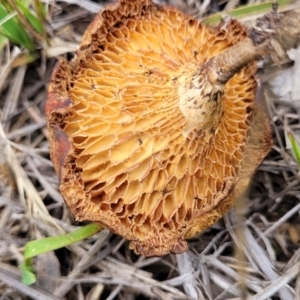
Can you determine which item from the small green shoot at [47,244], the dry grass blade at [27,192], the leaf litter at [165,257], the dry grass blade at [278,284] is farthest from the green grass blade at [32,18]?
the dry grass blade at [278,284]

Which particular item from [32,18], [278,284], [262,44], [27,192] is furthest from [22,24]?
[278,284]

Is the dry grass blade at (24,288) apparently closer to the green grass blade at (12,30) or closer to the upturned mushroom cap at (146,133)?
the upturned mushroom cap at (146,133)

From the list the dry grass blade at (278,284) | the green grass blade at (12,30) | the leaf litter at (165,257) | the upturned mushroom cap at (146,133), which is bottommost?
the dry grass blade at (278,284)

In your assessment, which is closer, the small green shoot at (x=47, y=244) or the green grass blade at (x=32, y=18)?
the small green shoot at (x=47, y=244)

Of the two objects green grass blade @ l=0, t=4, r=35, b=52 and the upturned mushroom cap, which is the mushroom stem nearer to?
the upturned mushroom cap

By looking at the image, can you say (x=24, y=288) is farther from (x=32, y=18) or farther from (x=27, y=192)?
(x=32, y=18)

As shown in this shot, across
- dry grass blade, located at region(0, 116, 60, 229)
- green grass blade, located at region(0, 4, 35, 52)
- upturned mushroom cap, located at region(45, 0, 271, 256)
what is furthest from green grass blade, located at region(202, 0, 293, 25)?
dry grass blade, located at region(0, 116, 60, 229)

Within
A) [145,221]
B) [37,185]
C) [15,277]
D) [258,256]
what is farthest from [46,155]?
[258,256]
